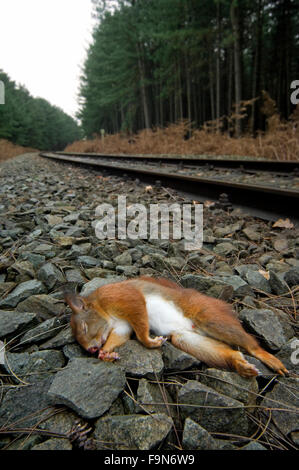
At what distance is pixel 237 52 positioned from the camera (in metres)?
15.3

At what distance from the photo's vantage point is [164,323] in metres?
1.57

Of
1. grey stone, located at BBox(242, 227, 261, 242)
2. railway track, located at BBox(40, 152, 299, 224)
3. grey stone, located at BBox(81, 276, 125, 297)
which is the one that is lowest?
grey stone, located at BBox(81, 276, 125, 297)

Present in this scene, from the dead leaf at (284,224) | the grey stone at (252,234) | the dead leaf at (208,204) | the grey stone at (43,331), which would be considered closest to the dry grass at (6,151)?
the dead leaf at (208,204)

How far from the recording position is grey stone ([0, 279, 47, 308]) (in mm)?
1722

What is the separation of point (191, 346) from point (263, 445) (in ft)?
1.57

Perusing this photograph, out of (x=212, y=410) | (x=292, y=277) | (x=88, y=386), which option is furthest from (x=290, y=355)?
(x=88, y=386)

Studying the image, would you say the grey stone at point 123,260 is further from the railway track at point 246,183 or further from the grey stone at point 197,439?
the railway track at point 246,183

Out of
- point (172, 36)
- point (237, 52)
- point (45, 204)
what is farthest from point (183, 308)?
point (172, 36)

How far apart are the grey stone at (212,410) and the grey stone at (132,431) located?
0.34 ft

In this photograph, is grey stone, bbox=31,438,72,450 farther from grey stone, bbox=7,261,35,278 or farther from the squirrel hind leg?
grey stone, bbox=7,261,35,278

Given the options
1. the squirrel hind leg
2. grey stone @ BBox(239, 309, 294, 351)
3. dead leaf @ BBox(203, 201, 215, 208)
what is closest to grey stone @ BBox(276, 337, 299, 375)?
grey stone @ BBox(239, 309, 294, 351)

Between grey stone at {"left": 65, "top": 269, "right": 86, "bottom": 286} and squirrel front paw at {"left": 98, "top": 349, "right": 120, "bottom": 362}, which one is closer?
squirrel front paw at {"left": 98, "top": 349, "right": 120, "bottom": 362}

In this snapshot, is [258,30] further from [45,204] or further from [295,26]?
[45,204]

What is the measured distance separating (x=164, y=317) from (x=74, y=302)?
1.74ft
